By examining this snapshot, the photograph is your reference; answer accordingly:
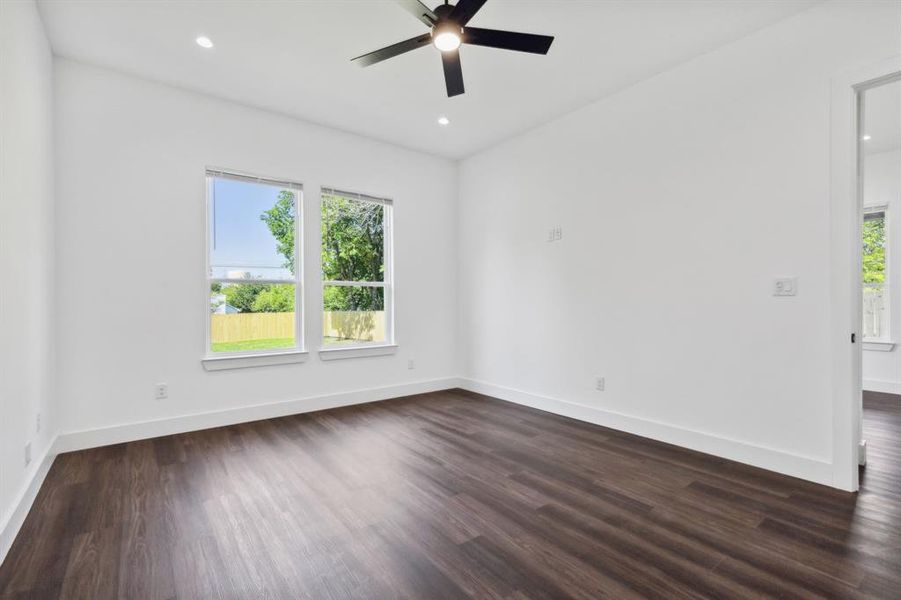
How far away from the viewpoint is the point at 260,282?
4.05 meters

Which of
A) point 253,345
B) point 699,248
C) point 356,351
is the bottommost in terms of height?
point 356,351

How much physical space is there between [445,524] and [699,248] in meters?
2.66

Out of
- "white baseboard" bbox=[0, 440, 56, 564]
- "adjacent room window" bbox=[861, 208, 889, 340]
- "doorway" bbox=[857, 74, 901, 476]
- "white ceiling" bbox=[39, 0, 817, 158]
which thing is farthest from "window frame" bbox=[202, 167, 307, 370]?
"adjacent room window" bbox=[861, 208, 889, 340]

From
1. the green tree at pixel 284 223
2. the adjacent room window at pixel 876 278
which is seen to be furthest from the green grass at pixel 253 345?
the adjacent room window at pixel 876 278

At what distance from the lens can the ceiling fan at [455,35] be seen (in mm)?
2145

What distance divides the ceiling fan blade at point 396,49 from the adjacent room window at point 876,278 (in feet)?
19.1

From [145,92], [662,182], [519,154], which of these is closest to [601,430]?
[662,182]

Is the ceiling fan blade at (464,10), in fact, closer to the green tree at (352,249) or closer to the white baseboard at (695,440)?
the green tree at (352,249)

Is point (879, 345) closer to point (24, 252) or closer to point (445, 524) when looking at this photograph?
point (445, 524)

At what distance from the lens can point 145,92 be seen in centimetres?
346

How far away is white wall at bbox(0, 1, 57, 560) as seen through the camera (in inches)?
77.1

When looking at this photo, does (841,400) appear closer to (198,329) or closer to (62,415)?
(198,329)

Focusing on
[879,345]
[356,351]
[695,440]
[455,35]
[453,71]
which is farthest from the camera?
[879,345]

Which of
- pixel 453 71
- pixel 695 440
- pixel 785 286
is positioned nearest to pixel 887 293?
pixel 785 286
